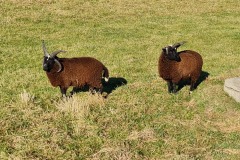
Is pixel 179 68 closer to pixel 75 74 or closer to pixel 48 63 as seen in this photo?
pixel 75 74

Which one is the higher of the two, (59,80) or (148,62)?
(59,80)

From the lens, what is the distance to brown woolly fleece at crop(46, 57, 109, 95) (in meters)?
11.3

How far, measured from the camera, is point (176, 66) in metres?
12.5

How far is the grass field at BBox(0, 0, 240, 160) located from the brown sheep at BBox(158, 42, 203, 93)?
537 mm

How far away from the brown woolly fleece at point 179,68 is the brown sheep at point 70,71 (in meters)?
2.22

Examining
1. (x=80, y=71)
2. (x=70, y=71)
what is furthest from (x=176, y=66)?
(x=70, y=71)

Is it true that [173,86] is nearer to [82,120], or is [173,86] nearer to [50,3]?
[82,120]

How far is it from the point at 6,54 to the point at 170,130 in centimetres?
1036

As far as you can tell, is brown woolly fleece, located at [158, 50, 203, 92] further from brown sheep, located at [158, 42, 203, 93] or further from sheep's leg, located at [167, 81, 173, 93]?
sheep's leg, located at [167, 81, 173, 93]

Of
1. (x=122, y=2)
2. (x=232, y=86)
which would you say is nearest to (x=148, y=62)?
(x=232, y=86)

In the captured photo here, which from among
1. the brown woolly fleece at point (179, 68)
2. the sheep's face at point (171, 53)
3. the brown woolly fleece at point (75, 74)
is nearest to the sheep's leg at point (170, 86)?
the brown woolly fleece at point (179, 68)

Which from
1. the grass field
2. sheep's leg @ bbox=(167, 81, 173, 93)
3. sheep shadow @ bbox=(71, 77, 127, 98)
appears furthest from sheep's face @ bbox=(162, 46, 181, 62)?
sheep shadow @ bbox=(71, 77, 127, 98)

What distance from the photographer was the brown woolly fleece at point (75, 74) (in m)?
11.3

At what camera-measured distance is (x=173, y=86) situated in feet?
42.2
